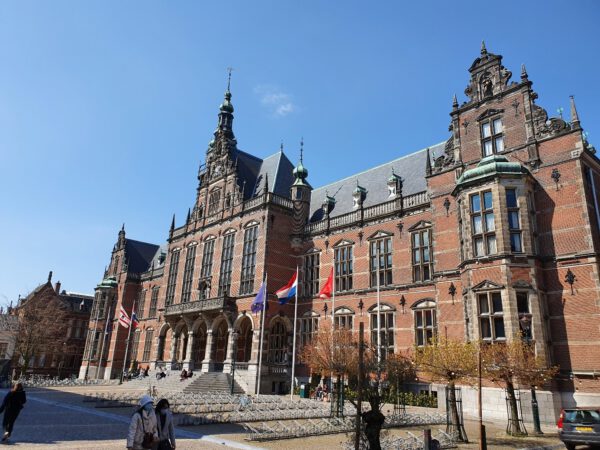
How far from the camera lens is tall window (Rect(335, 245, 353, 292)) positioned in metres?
32.3

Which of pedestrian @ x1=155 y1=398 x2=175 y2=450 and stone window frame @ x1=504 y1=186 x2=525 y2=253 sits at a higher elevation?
stone window frame @ x1=504 y1=186 x2=525 y2=253

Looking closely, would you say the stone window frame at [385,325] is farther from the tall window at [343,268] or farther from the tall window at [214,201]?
the tall window at [214,201]

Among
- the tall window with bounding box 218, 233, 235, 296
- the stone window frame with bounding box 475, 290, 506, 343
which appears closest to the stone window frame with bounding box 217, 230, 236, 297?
the tall window with bounding box 218, 233, 235, 296

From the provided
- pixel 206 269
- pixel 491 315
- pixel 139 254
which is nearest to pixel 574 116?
pixel 491 315

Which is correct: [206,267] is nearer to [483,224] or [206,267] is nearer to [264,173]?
[264,173]

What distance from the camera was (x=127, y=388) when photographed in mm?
35938

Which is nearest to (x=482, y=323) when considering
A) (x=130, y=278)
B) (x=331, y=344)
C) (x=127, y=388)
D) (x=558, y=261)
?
(x=558, y=261)

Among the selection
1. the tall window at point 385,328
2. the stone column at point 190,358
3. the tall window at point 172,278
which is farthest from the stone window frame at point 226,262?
the tall window at point 385,328

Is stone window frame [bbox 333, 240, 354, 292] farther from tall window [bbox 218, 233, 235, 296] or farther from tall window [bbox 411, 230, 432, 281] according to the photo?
tall window [bbox 218, 233, 235, 296]

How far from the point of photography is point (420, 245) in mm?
28234

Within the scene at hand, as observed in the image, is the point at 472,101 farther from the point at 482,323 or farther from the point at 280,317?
the point at 280,317

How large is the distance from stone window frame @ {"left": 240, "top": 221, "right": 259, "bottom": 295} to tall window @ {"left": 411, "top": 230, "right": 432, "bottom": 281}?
12.8 metres

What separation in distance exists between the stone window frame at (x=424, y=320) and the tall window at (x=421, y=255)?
158 cm

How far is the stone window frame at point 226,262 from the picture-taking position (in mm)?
37531
